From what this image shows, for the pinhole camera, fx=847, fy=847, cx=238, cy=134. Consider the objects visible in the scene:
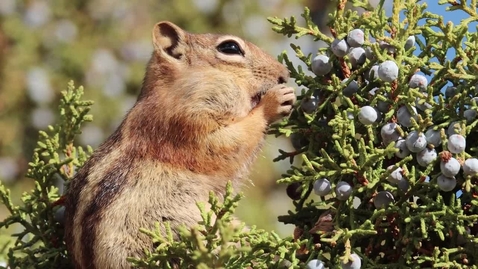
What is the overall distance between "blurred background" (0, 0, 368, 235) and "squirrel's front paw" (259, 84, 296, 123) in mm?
1610

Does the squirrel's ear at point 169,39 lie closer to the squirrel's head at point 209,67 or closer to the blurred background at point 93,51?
the squirrel's head at point 209,67

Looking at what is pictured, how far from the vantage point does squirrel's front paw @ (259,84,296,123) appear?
8.48 ft

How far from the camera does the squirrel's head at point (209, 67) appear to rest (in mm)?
2930

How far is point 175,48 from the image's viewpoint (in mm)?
3191

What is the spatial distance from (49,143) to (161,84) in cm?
51

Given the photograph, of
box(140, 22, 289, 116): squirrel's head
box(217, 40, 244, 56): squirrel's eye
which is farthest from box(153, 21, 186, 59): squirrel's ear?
box(217, 40, 244, 56): squirrel's eye

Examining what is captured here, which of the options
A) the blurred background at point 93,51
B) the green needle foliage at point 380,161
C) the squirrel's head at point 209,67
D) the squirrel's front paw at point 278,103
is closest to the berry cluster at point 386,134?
the green needle foliage at point 380,161

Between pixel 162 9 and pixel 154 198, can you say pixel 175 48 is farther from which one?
pixel 162 9

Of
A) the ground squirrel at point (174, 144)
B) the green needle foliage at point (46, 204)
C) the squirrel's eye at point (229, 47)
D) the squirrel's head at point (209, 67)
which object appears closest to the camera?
the ground squirrel at point (174, 144)

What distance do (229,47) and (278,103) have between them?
0.58m

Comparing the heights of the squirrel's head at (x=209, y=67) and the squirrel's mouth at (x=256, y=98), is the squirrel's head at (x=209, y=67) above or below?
above

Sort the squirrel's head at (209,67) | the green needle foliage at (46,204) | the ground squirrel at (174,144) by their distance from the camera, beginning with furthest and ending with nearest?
the squirrel's head at (209,67)
the green needle foliage at (46,204)
the ground squirrel at (174,144)

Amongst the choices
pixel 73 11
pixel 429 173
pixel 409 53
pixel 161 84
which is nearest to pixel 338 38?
pixel 409 53

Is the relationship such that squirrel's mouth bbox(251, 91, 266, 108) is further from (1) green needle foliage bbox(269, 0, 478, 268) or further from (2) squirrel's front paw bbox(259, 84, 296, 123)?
(1) green needle foliage bbox(269, 0, 478, 268)
